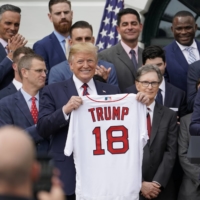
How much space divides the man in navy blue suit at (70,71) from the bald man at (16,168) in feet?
15.0

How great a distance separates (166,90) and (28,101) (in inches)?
56.1

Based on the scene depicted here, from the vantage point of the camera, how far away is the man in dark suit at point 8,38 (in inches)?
261

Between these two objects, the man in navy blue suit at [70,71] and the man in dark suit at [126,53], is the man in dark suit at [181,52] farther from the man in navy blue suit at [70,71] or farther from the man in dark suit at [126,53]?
the man in navy blue suit at [70,71]

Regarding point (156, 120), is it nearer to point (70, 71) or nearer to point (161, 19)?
point (70, 71)

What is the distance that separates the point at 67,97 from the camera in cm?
545

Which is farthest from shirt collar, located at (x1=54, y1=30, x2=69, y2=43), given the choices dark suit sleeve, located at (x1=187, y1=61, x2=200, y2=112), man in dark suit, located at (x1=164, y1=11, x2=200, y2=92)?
dark suit sleeve, located at (x1=187, y1=61, x2=200, y2=112)

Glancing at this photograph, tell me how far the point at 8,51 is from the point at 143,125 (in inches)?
85.9

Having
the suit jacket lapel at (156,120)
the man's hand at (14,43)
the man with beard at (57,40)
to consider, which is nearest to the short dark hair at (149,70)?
the suit jacket lapel at (156,120)

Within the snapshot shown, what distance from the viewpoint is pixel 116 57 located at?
6.79 metres

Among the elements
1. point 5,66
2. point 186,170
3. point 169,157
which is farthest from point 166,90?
point 5,66

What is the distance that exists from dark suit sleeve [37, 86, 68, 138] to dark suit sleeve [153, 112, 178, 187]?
1.15m

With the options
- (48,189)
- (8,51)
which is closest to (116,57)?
(8,51)

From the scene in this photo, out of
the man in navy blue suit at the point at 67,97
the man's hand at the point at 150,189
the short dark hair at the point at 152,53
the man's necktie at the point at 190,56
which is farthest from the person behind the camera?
the man's necktie at the point at 190,56

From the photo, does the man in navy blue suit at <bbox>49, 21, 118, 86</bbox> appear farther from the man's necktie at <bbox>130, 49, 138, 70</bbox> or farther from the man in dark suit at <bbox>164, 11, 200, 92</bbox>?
the man in dark suit at <bbox>164, 11, 200, 92</bbox>
